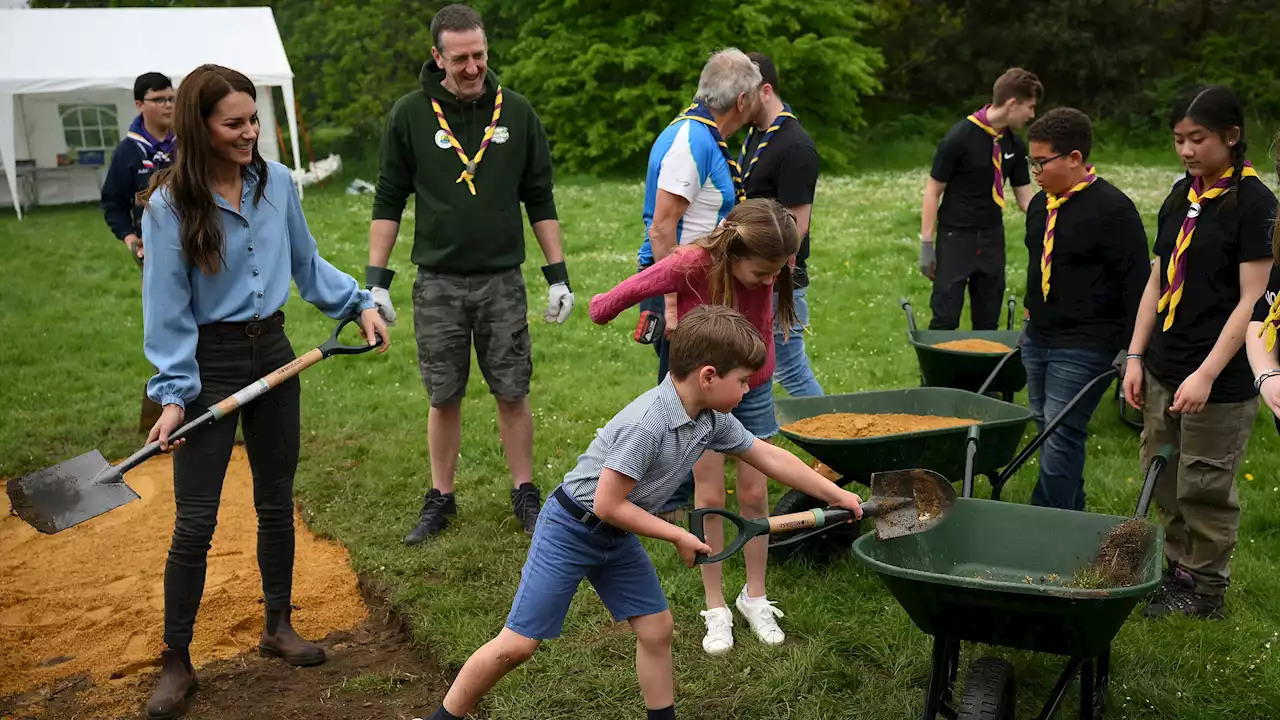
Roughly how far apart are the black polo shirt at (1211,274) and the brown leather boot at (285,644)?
3117 mm

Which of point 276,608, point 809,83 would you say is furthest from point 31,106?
point 276,608

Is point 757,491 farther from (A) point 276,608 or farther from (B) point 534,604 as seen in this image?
(A) point 276,608

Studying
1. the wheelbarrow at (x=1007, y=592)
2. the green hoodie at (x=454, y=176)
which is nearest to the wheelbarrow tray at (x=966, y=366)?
the wheelbarrow at (x=1007, y=592)

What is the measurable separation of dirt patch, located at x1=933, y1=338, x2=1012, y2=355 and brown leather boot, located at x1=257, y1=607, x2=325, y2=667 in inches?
132

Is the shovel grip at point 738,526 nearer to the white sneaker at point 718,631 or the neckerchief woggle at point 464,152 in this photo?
the white sneaker at point 718,631

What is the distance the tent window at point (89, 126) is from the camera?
20453 mm

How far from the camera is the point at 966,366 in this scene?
18.9 feet

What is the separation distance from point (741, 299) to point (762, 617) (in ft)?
3.80

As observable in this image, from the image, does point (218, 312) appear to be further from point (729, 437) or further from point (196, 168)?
point (729, 437)

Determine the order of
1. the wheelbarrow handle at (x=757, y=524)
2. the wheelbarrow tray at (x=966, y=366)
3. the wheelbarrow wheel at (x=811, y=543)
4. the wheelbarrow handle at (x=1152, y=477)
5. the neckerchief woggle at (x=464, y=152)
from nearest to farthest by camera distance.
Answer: the wheelbarrow handle at (x=757, y=524) → the wheelbarrow handle at (x=1152, y=477) → the wheelbarrow wheel at (x=811, y=543) → the neckerchief woggle at (x=464, y=152) → the wheelbarrow tray at (x=966, y=366)

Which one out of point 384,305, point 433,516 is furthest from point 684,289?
point 433,516

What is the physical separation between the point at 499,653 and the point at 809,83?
22723mm

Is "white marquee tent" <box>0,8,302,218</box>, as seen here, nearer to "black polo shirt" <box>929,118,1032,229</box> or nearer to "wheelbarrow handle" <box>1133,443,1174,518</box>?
"black polo shirt" <box>929,118,1032,229</box>

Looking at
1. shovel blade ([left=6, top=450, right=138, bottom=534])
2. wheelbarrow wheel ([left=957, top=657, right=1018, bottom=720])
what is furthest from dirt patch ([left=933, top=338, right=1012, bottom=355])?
shovel blade ([left=6, top=450, right=138, bottom=534])
